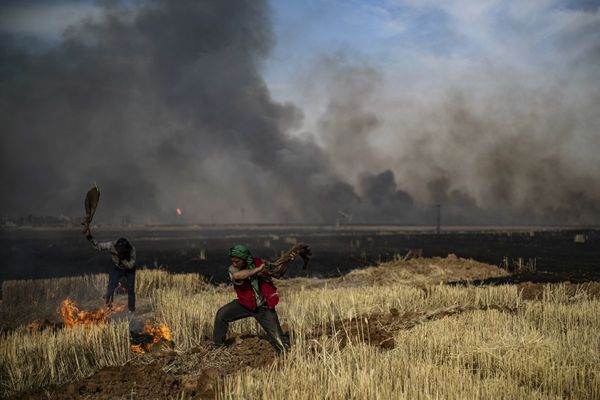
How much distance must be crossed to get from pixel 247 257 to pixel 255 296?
25.7 inches

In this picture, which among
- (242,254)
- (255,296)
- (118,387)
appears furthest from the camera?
(255,296)

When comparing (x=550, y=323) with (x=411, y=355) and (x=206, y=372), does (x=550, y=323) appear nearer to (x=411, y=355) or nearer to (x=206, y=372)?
(x=411, y=355)

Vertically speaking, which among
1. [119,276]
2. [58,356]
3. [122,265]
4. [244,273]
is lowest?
[58,356]

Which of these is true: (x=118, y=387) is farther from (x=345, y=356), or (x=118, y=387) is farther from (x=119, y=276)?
(x=119, y=276)

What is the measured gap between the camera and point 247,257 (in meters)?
6.88

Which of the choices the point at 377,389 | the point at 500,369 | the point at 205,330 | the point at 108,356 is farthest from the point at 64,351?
the point at 500,369

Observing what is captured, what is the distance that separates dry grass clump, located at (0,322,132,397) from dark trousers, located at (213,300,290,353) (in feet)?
5.08

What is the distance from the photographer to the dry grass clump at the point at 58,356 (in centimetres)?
663

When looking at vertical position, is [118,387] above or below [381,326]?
below

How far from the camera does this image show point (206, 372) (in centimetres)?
591

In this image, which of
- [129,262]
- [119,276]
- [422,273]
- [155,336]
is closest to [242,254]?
[155,336]

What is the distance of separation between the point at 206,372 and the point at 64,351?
302 centimetres

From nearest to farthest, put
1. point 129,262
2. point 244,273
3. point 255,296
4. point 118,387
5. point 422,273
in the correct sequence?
point 118,387 < point 244,273 < point 255,296 < point 129,262 < point 422,273

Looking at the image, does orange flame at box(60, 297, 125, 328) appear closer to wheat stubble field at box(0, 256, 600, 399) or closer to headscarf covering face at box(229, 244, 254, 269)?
wheat stubble field at box(0, 256, 600, 399)
